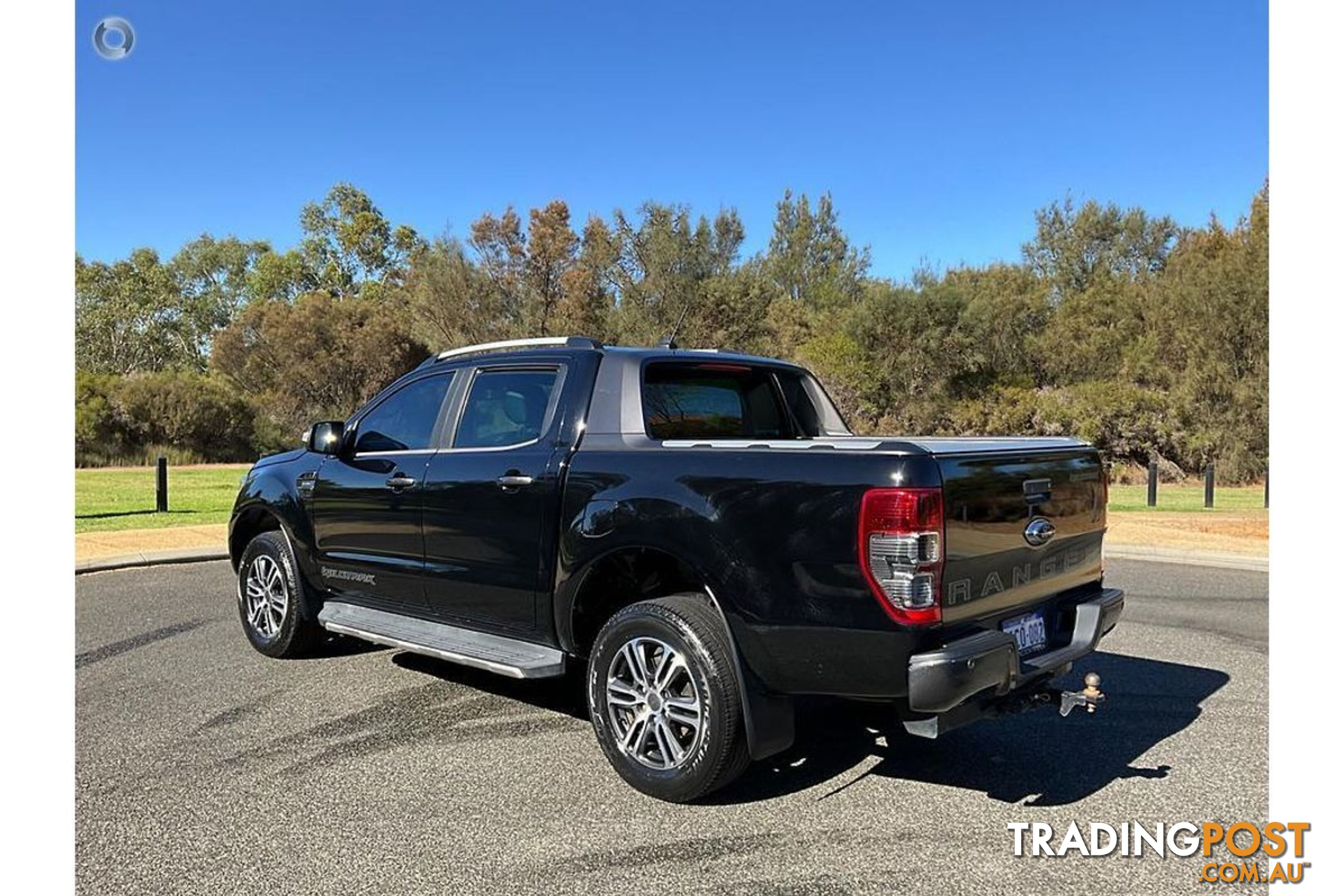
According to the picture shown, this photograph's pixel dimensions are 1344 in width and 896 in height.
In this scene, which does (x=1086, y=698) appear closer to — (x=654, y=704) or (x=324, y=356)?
(x=654, y=704)

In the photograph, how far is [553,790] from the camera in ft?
13.2

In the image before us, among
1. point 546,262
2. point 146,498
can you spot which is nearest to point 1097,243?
point 546,262

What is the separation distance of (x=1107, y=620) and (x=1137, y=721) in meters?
1.06

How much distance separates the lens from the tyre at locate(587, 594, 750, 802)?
145 inches

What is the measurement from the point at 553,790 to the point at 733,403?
2188 millimetres

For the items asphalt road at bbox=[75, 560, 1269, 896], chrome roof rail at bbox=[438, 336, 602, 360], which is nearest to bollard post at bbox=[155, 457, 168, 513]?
asphalt road at bbox=[75, 560, 1269, 896]

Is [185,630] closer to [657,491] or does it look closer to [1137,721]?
[657,491]

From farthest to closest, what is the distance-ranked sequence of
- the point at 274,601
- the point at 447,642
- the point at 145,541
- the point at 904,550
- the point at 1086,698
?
1. the point at 145,541
2. the point at 274,601
3. the point at 447,642
4. the point at 1086,698
5. the point at 904,550

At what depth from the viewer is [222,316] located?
212 feet

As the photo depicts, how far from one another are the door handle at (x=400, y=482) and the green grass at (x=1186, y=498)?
1510 centimetres

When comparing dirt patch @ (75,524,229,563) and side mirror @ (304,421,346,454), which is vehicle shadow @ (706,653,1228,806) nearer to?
side mirror @ (304,421,346,454)

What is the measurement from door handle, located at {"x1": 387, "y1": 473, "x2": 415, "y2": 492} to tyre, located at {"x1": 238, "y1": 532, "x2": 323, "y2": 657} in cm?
120

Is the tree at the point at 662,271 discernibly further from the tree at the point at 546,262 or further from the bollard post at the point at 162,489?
the bollard post at the point at 162,489
